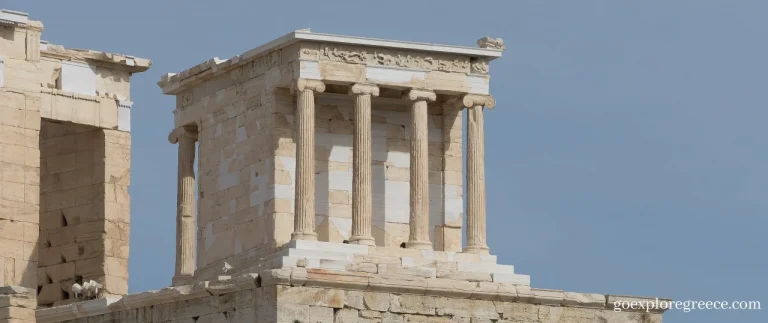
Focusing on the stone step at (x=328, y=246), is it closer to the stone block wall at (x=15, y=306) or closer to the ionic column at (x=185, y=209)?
the ionic column at (x=185, y=209)

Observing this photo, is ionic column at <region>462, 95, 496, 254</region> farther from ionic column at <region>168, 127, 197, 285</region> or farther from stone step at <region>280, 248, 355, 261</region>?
ionic column at <region>168, 127, 197, 285</region>

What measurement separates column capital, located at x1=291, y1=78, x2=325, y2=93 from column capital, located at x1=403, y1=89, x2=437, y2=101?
1627 mm

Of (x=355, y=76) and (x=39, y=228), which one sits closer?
(x=355, y=76)

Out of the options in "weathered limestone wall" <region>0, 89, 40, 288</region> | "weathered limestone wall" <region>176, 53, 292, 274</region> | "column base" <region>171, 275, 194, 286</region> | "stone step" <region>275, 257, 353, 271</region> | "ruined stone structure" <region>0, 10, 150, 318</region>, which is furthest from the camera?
"ruined stone structure" <region>0, 10, 150, 318</region>

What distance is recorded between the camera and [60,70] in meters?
56.4

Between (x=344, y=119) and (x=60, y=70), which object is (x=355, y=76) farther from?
(x=60, y=70)

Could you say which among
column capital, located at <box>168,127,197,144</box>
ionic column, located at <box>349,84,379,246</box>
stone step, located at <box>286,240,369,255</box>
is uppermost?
column capital, located at <box>168,127,197,144</box>

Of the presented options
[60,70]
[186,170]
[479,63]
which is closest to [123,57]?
[60,70]

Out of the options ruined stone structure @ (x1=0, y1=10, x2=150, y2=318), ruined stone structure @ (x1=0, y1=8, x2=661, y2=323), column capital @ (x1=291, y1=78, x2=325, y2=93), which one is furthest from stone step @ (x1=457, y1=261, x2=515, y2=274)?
ruined stone structure @ (x1=0, y1=10, x2=150, y2=318)

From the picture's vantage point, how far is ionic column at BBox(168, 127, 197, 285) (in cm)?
5184

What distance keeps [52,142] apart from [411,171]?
10888 millimetres

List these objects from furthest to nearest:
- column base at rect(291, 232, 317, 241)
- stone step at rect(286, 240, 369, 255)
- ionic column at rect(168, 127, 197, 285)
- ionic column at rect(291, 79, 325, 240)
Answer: ionic column at rect(168, 127, 197, 285) < ionic column at rect(291, 79, 325, 240) < column base at rect(291, 232, 317, 241) < stone step at rect(286, 240, 369, 255)

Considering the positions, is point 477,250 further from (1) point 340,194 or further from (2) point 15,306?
(2) point 15,306

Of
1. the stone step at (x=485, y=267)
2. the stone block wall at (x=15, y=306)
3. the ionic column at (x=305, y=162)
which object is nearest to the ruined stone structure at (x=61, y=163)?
the stone block wall at (x=15, y=306)
